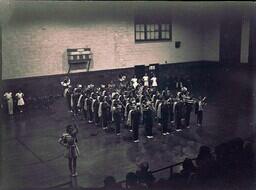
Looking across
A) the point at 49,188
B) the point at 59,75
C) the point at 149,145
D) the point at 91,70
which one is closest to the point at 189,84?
the point at 91,70

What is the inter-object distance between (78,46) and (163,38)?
7.01 meters

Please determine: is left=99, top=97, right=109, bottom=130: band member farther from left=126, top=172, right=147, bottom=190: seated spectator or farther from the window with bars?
the window with bars

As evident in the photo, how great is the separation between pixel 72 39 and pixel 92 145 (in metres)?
10.0

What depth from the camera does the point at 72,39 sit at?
822 inches

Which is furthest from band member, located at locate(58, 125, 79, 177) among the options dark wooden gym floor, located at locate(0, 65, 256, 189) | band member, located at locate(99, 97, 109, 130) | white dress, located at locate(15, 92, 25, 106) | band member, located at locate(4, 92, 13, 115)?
white dress, located at locate(15, 92, 25, 106)

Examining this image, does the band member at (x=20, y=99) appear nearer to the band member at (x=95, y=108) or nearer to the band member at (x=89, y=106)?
the band member at (x=89, y=106)

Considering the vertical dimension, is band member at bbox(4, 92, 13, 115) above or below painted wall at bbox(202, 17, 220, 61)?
below

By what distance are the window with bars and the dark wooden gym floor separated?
7635mm

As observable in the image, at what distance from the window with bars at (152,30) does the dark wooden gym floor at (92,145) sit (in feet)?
25.0

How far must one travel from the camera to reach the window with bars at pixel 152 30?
23516 mm

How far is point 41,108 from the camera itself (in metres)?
18.7

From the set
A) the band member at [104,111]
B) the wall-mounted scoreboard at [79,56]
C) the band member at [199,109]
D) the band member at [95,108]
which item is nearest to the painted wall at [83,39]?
the wall-mounted scoreboard at [79,56]

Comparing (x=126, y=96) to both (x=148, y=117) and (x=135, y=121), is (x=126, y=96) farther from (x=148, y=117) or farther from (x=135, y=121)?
(x=135, y=121)

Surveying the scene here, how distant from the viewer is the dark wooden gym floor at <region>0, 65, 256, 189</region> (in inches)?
405
